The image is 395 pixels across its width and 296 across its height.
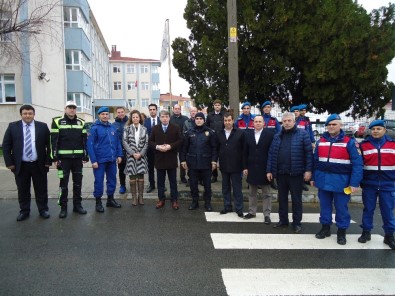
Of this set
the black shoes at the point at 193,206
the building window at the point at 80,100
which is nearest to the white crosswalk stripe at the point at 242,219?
the black shoes at the point at 193,206

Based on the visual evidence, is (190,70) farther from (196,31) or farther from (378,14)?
(378,14)

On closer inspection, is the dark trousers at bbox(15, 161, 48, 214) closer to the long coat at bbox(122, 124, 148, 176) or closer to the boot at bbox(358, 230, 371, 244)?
the long coat at bbox(122, 124, 148, 176)

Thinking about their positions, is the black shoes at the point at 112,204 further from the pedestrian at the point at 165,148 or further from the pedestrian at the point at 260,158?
the pedestrian at the point at 260,158

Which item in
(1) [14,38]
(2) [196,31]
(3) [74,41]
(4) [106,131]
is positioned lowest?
(4) [106,131]

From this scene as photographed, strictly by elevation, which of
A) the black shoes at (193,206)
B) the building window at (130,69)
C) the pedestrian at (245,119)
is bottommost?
the black shoes at (193,206)

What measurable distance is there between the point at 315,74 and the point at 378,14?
10.7 feet

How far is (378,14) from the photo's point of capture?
1129cm

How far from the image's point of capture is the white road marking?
4723 millimetres

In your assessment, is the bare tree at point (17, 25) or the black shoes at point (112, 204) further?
the bare tree at point (17, 25)

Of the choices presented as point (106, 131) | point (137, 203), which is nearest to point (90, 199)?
point (137, 203)

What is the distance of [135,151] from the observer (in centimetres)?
697

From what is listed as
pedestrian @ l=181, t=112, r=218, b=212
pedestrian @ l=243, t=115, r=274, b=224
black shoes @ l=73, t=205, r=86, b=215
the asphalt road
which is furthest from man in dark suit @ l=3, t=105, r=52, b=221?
pedestrian @ l=243, t=115, r=274, b=224

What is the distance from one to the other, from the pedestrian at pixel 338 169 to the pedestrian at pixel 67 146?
439cm

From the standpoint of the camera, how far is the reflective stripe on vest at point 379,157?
15.6ft
